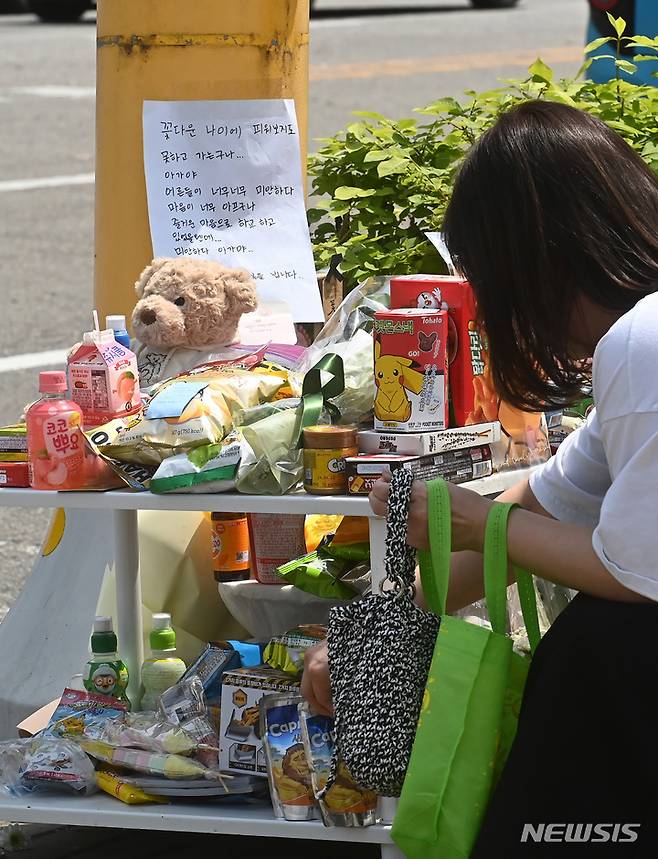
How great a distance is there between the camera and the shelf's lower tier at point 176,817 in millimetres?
2588

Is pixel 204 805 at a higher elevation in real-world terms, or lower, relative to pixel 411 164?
lower

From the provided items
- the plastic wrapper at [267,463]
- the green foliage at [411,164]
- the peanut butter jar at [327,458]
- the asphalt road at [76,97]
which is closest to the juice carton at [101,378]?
the plastic wrapper at [267,463]

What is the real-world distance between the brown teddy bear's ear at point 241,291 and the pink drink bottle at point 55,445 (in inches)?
19.6

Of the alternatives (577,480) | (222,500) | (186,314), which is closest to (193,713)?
(222,500)

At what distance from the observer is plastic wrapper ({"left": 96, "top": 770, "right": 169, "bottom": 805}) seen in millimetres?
2729

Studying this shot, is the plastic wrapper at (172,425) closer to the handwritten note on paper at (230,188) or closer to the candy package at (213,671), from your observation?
the candy package at (213,671)

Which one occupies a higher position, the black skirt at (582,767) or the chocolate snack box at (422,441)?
the chocolate snack box at (422,441)

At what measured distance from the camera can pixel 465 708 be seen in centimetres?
218

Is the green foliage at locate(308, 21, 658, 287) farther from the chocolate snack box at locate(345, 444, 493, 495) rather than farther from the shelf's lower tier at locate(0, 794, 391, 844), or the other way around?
the shelf's lower tier at locate(0, 794, 391, 844)

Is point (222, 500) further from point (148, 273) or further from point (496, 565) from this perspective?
point (148, 273)

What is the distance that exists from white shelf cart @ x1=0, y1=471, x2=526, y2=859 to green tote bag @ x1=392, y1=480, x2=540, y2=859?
0.33 metres

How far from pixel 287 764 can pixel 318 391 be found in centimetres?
69

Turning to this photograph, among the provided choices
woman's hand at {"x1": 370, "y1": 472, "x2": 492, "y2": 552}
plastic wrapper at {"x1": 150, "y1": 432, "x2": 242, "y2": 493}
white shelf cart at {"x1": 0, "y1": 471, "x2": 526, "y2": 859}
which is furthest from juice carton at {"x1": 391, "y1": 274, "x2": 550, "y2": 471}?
plastic wrapper at {"x1": 150, "y1": 432, "x2": 242, "y2": 493}

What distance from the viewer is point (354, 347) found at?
2.82m
